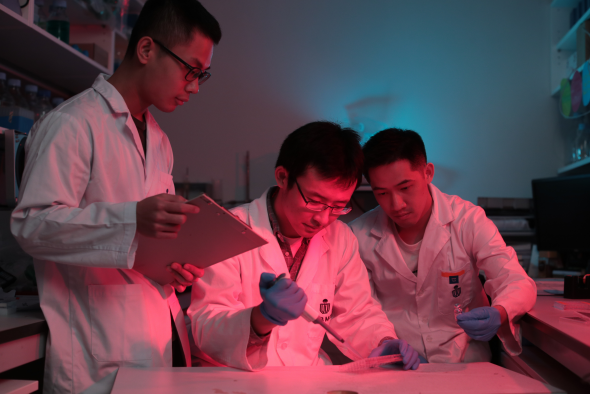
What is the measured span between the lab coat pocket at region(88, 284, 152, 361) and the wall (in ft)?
7.03

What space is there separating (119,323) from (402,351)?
0.70 m

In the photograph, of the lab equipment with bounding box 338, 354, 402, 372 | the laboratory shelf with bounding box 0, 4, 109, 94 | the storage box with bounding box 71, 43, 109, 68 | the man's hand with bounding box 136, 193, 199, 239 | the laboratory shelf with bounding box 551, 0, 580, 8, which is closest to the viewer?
the man's hand with bounding box 136, 193, 199, 239

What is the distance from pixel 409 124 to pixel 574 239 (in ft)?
4.25

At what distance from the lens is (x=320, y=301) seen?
138 cm

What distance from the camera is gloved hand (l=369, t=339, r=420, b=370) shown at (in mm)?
1067

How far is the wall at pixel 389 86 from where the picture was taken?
10.1 ft

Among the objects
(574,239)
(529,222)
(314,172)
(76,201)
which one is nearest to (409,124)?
(529,222)

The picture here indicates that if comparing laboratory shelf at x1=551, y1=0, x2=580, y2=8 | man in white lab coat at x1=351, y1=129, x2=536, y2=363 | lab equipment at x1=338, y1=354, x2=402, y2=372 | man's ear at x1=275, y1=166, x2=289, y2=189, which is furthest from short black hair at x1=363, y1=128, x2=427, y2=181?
laboratory shelf at x1=551, y1=0, x2=580, y2=8

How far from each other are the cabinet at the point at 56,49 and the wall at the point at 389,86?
2.87 feet

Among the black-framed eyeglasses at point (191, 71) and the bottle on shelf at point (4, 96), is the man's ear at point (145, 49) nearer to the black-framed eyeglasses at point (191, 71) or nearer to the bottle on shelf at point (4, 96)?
the black-framed eyeglasses at point (191, 71)

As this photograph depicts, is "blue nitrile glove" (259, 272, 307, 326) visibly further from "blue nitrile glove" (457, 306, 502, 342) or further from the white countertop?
"blue nitrile glove" (457, 306, 502, 342)

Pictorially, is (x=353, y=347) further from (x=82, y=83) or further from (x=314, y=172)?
(x=82, y=83)

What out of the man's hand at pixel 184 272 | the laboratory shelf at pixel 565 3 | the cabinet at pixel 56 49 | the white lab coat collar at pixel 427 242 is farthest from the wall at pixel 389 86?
the man's hand at pixel 184 272

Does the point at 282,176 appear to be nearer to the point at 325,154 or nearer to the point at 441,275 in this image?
the point at 325,154
